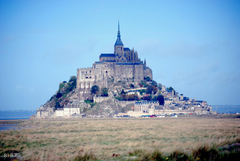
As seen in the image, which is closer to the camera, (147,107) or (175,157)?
(175,157)

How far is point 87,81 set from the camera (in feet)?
314

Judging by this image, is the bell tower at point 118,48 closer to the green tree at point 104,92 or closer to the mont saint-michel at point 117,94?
the mont saint-michel at point 117,94

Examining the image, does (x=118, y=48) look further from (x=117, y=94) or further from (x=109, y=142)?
(x=109, y=142)

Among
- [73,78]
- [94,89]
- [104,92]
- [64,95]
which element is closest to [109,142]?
[104,92]

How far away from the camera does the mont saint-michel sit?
81.4m

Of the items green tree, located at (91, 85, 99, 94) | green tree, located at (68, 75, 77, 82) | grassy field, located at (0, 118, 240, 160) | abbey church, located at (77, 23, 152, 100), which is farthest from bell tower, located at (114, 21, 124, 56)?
grassy field, located at (0, 118, 240, 160)

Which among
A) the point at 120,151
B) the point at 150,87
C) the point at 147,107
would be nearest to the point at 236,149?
the point at 120,151

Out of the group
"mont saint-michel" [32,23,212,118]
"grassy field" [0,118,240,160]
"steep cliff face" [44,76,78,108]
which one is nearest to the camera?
"grassy field" [0,118,240,160]

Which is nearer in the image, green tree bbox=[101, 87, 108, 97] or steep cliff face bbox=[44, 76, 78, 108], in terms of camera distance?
green tree bbox=[101, 87, 108, 97]

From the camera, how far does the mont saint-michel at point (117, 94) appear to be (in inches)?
3204

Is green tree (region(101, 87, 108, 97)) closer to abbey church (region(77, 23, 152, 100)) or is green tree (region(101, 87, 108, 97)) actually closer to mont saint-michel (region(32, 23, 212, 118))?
mont saint-michel (region(32, 23, 212, 118))

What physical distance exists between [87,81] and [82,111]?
16209mm

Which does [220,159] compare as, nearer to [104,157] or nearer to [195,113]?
[104,157]

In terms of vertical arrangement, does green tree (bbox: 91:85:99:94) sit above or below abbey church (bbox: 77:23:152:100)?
below
